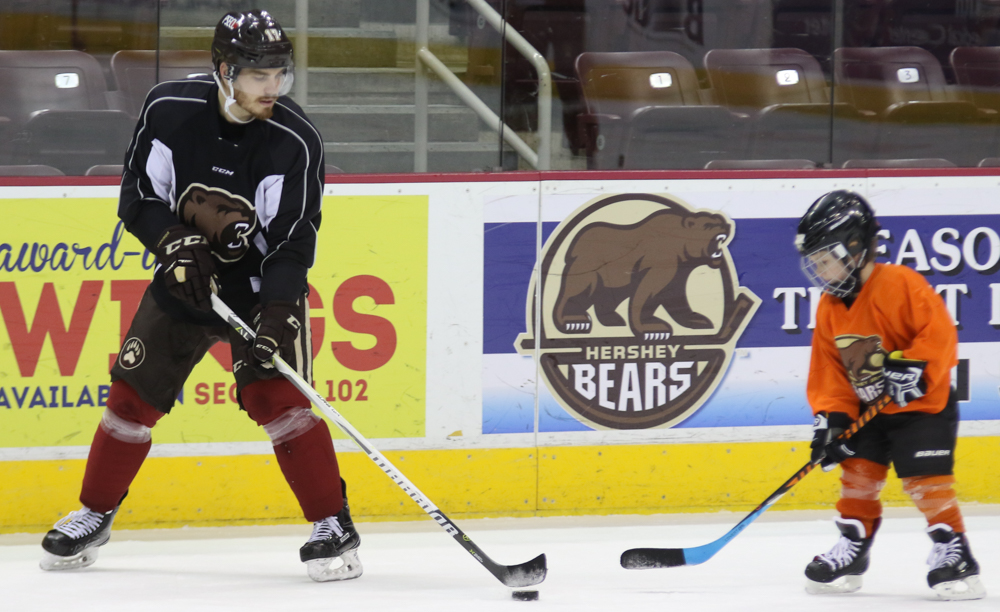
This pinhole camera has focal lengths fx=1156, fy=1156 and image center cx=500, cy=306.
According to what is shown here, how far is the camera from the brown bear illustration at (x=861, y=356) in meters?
2.53

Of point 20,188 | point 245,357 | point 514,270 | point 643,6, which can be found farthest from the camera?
point 643,6

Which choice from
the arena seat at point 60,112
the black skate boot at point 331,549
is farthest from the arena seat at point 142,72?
the black skate boot at point 331,549

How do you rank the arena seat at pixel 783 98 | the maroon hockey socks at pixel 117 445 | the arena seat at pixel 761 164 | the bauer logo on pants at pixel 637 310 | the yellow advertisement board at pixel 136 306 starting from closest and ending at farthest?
the maroon hockey socks at pixel 117 445, the yellow advertisement board at pixel 136 306, the bauer logo on pants at pixel 637 310, the arena seat at pixel 761 164, the arena seat at pixel 783 98

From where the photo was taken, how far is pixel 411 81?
10.9ft

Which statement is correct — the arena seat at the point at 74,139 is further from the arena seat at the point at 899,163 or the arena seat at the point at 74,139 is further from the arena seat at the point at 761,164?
the arena seat at the point at 899,163

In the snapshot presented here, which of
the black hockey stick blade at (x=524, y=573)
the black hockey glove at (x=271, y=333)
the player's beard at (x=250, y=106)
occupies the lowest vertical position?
the black hockey stick blade at (x=524, y=573)

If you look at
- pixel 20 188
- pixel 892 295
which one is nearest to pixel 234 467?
pixel 20 188

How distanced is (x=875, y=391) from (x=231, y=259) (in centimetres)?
146

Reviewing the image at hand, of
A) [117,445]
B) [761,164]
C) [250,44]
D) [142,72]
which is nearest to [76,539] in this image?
[117,445]

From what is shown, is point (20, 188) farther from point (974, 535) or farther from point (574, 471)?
point (974, 535)

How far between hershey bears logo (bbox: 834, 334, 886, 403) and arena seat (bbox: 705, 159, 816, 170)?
0.96 metres

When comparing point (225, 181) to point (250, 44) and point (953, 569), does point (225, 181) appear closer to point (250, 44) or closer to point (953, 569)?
point (250, 44)

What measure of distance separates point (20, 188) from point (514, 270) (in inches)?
52.4

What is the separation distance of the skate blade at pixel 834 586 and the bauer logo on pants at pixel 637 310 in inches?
32.6
